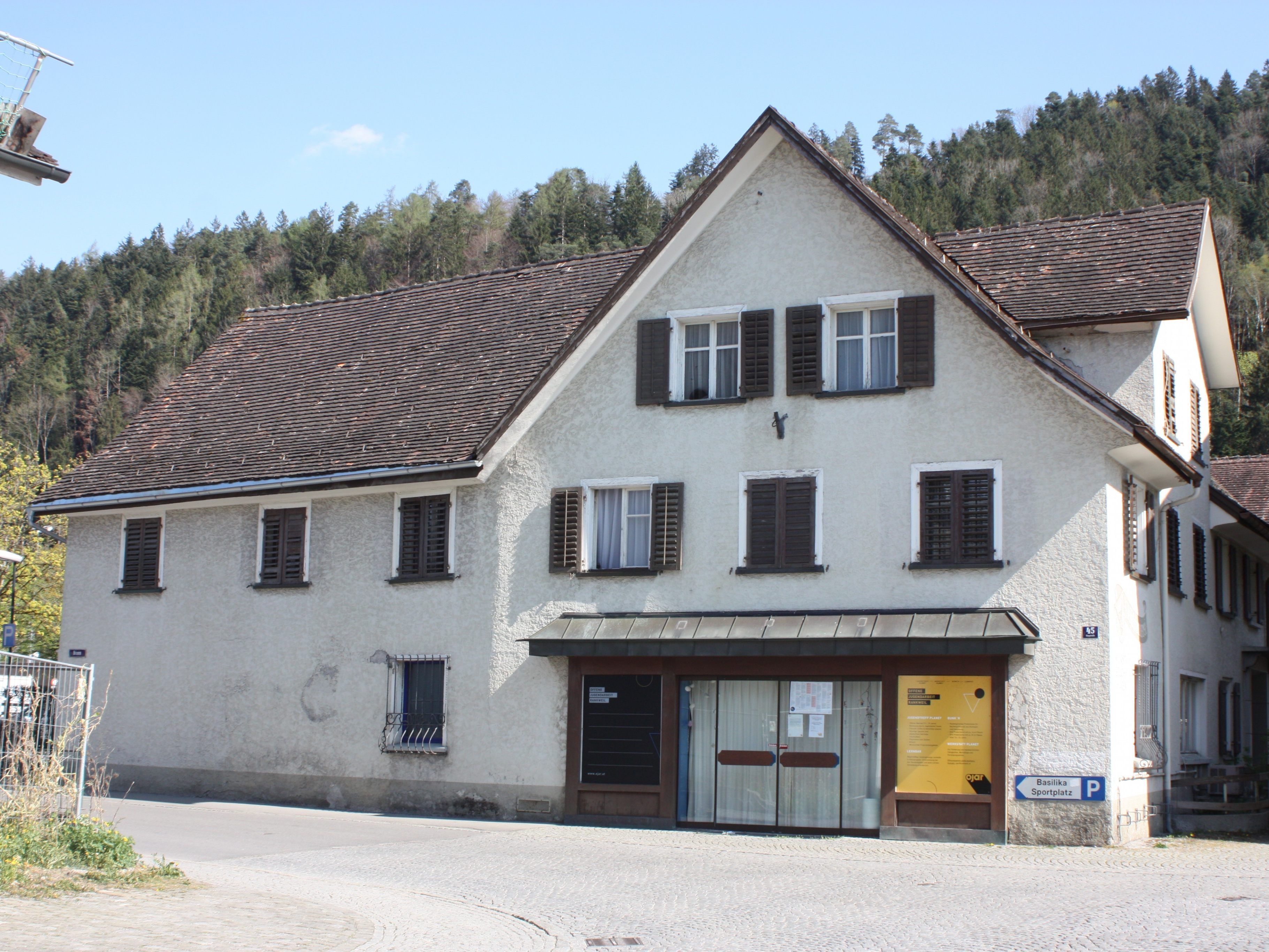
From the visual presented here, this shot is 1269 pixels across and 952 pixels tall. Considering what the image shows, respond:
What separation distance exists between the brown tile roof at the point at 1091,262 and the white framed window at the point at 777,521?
3992mm

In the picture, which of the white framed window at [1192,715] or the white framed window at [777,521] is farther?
the white framed window at [1192,715]

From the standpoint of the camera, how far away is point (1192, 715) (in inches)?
885

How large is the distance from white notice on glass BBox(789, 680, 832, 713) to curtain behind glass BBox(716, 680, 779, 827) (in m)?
0.23

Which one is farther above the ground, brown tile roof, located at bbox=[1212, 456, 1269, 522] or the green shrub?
brown tile roof, located at bbox=[1212, 456, 1269, 522]

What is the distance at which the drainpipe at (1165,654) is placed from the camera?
1970 centimetres

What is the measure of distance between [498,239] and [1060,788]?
96.0 meters

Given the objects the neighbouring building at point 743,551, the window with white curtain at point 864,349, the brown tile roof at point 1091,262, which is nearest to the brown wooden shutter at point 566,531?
the neighbouring building at point 743,551

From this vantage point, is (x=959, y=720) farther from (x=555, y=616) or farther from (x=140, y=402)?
(x=140, y=402)

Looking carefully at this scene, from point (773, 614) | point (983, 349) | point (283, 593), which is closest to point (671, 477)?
point (773, 614)

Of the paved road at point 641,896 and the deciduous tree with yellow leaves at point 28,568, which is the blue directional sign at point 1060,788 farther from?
the deciduous tree with yellow leaves at point 28,568

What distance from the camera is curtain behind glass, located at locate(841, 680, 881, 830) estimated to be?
733 inches

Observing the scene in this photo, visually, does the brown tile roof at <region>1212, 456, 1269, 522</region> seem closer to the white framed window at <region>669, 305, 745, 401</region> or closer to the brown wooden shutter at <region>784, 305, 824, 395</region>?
the brown wooden shutter at <region>784, 305, 824, 395</region>

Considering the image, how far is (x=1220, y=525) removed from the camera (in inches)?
969

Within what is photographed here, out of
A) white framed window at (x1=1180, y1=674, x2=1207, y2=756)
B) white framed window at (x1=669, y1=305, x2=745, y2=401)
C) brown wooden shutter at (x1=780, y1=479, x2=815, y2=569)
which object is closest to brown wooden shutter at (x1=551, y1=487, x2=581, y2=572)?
white framed window at (x1=669, y1=305, x2=745, y2=401)
